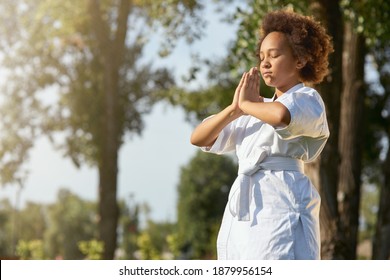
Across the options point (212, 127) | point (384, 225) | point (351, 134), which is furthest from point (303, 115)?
point (384, 225)

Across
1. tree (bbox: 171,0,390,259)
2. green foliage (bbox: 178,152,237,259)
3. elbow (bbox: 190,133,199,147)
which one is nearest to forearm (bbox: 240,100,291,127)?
elbow (bbox: 190,133,199,147)

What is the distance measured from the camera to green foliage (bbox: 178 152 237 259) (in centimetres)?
3869

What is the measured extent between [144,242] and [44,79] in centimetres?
838

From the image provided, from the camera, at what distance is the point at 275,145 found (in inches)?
150

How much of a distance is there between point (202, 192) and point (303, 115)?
119ft

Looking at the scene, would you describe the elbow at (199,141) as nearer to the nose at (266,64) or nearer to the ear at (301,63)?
the nose at (266,64)

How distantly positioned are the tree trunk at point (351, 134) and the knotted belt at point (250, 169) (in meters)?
6.72

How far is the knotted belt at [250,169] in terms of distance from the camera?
12.5ft

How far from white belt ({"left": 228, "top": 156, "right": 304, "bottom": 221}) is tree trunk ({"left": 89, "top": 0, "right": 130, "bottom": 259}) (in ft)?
44.8

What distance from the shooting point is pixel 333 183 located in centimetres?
954

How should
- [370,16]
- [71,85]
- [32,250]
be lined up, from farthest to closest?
1. [71,85]
2. [32,250]
3. [370,16]

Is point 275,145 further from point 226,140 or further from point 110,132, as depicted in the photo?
point 110,132

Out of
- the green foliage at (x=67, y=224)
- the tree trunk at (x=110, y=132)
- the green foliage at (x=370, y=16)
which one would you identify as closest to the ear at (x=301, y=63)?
the green foliage at (x=370, y=16)
